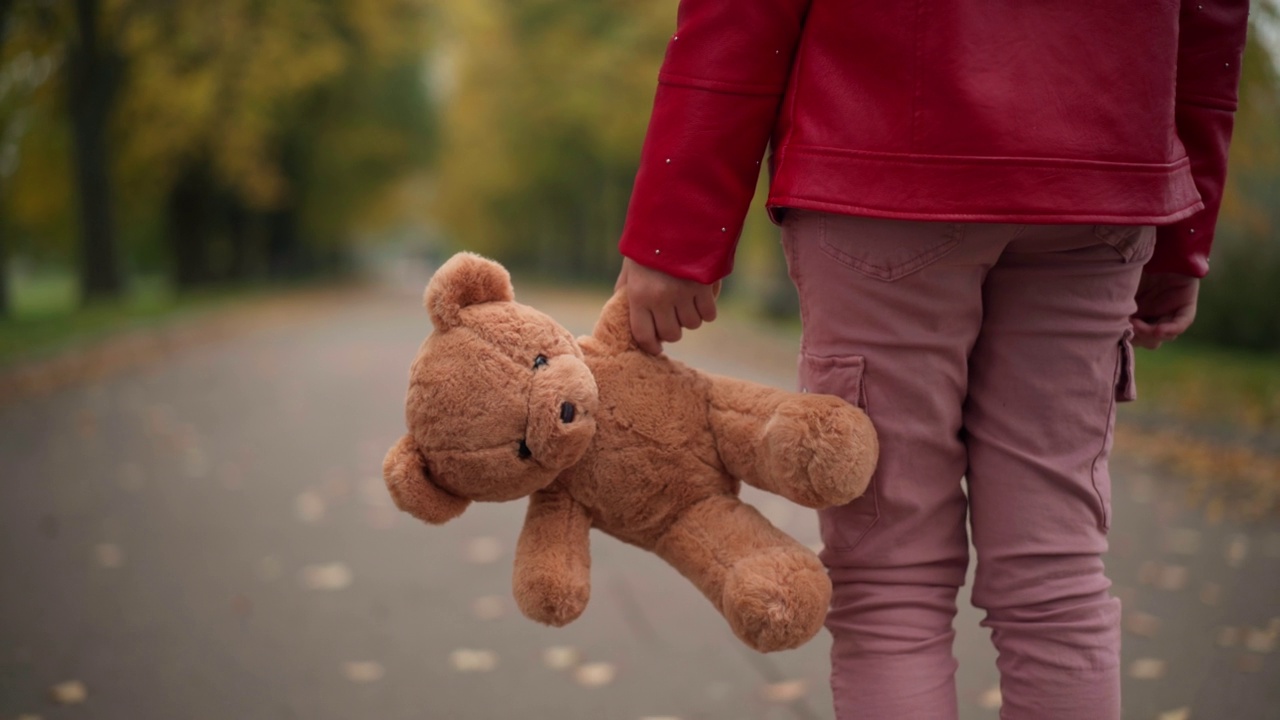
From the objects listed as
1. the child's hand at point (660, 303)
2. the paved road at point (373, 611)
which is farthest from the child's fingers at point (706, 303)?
the paved road at point (373, 611)

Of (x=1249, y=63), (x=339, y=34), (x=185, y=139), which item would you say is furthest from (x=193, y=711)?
(x=339, y=34)

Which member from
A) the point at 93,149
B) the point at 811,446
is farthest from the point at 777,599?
the point at 93,149

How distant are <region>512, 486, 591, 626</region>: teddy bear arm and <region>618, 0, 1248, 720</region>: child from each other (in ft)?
1.08

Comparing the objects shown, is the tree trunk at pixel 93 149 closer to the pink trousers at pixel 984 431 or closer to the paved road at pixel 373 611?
the paved road at pixel 373 611

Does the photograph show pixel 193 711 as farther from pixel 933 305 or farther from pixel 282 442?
pixel 282 442

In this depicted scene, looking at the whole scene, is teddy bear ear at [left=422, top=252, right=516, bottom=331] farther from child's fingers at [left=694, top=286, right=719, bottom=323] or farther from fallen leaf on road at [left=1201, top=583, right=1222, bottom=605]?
fallen leaf on road at [left=1201, top=583, right=1222, bottom=605]

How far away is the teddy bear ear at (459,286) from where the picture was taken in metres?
1.62

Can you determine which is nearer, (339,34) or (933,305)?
(933,305)

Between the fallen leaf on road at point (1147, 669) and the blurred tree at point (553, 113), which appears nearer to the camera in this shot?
the fallen leaf on road at point (1147, 669)

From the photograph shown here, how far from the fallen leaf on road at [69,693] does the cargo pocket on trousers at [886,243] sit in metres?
2.62

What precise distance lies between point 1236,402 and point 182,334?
1178 centimetres

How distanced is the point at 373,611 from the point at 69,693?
3.24 feet

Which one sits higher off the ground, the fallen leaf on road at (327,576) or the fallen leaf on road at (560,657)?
the fallen leaf on road at (560,657)

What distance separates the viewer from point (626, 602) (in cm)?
376
